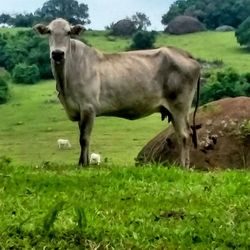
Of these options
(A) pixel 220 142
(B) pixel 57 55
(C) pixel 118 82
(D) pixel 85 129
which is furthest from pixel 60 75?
(A) pixel 220 142

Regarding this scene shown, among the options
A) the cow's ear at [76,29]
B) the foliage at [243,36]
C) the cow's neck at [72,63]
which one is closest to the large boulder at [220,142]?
the cow's neck at [72,63]

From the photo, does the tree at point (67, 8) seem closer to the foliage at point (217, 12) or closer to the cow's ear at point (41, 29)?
the foliage at point (217, 12)

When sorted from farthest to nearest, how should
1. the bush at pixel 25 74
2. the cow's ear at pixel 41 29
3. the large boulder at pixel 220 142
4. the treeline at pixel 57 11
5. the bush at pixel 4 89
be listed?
the treeline at pixel 57 11 → the bush at pixel 25 74 → the bush at pixel 4 89 → the large boulder at pixel 220 142 → the cow's ear at pixel 41 29

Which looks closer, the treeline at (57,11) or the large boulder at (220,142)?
the large boulder at (220,142)

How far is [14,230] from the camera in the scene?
711 cm

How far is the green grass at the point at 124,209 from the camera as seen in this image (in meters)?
Answer: 7.06

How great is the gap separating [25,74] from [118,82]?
187 feet

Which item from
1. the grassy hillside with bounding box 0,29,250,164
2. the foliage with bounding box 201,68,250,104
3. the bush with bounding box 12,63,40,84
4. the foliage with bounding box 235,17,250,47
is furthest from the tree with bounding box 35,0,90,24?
the foliage with bounding box 201,68,250,104

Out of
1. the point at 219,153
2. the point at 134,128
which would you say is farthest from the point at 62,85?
→ the point at 134,128

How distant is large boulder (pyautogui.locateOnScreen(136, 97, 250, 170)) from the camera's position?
49.8 ft

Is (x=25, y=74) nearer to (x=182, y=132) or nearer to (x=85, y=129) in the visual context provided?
(x=182, y=132)

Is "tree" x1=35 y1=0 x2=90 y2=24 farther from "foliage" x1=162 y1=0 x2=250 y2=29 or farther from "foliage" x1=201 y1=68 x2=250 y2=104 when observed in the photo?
"foliage" x1=201 y1=68 x2=250 y2=104

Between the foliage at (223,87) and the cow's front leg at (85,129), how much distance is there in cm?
2209

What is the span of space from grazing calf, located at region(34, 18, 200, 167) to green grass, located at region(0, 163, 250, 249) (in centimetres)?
275
